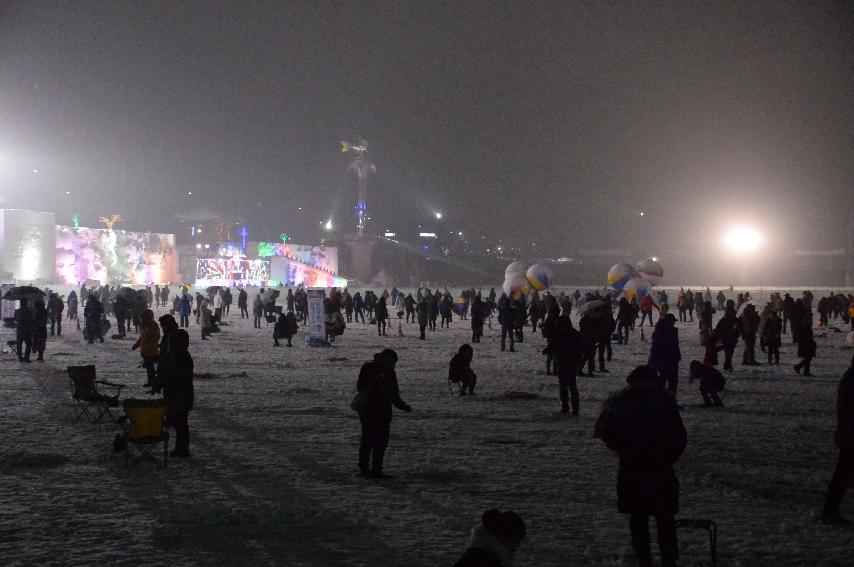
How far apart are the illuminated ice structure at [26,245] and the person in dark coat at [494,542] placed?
57204mm

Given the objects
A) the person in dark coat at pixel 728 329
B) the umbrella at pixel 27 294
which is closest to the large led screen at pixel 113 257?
the umbrella at pixel 27 294

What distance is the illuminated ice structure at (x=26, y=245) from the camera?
179 feet

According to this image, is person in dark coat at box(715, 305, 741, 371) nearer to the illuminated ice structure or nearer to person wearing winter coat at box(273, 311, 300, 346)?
person wearing winter coat at box(273, 311, 300, 346)

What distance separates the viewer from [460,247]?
128 m

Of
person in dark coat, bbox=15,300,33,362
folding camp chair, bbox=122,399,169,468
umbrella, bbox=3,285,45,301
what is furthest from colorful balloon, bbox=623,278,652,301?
folding camp chair, bbox=122,399,169,468

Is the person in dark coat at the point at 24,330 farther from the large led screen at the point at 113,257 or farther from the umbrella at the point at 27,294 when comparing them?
the large led screen at the point at 113,257

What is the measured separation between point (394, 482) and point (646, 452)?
307 cm

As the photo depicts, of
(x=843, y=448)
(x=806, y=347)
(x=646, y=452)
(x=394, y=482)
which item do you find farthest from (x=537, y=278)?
(x=646, y=452)

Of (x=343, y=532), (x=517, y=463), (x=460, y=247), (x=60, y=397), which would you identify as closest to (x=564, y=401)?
(x=517, y=463)

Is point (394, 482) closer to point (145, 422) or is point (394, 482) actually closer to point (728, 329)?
point (145, 422)

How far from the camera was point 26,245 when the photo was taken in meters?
55.2

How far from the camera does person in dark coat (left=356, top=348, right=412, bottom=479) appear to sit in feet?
22.4

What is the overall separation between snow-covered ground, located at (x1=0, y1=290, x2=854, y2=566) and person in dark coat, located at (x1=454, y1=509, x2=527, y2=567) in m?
2.18

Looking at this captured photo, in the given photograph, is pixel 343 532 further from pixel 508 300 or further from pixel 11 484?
pixel 508 300
